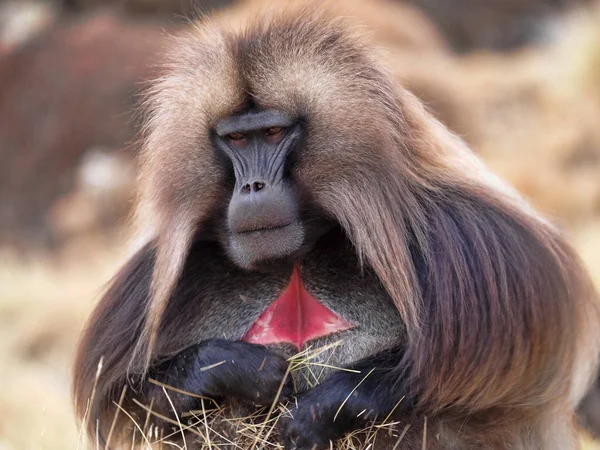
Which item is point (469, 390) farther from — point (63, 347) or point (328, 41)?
point (63, 347)

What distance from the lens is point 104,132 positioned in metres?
13.1

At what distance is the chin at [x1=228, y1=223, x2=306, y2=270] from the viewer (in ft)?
12.1

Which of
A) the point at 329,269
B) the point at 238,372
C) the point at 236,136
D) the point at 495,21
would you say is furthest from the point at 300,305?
the point at 495,21

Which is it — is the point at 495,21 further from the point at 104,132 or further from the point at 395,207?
the point at 395,207

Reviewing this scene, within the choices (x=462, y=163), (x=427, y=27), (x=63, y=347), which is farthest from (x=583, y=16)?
(x=462, y=163)

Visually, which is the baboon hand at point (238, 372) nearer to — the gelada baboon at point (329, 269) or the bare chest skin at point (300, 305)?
the gelada baboon at point (329, 269)

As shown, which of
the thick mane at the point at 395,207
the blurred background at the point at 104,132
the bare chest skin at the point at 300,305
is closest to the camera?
the thick mane at the point at 395,207

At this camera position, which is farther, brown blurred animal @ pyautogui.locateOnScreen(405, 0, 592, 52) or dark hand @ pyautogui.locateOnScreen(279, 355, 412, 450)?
brown blurred animal @ pyautogui.locateOnScreen(405, 0, 592, 52)

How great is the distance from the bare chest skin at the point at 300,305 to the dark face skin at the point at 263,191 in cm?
22

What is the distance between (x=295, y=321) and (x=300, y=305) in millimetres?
69

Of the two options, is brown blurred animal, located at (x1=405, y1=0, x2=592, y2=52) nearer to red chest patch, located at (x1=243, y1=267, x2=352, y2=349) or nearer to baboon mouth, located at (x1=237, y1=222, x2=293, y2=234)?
red chest patch, located at (x1=243, y1=267, x2=352, y2=349)

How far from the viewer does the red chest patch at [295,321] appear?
3.96 m

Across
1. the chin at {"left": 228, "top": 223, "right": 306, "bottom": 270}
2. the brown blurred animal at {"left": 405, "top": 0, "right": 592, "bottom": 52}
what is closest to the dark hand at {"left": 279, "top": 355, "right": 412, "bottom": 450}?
the chin at {"left": 228, "top": 223, "right": 306, "bottom": 270}

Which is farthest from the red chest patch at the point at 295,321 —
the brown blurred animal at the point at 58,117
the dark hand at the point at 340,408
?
the brown blurred animal at the point at 58,117
